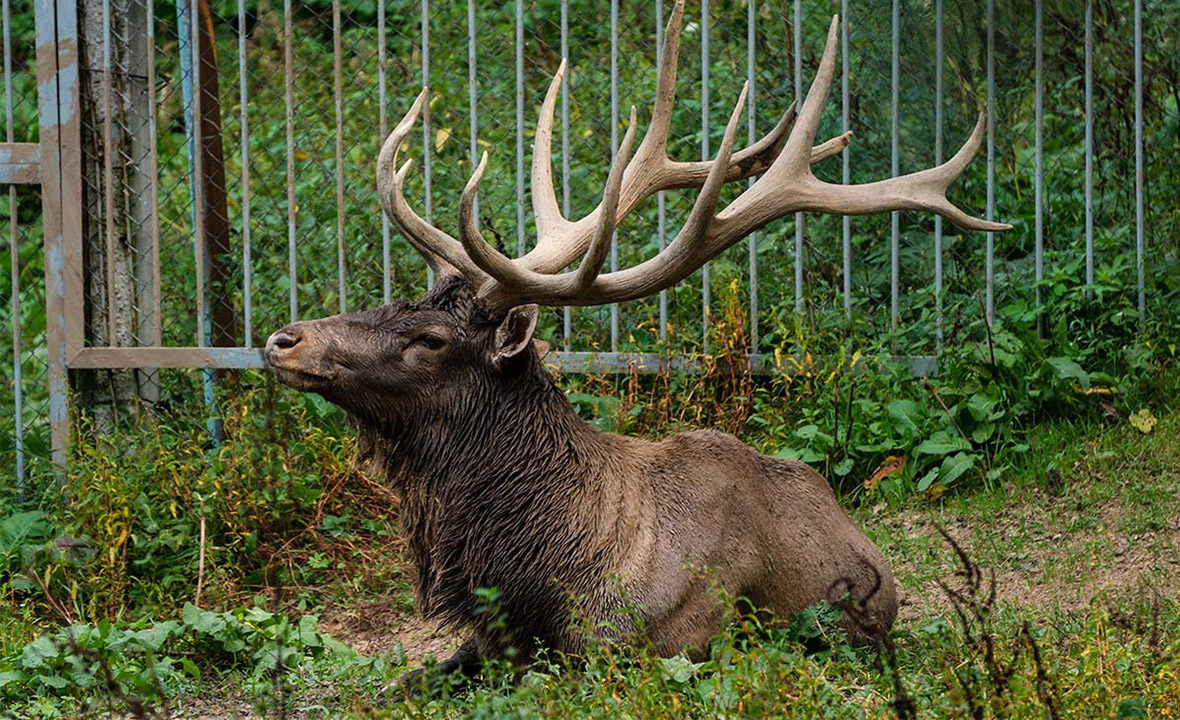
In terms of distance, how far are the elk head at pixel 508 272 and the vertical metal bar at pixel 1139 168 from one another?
235cm

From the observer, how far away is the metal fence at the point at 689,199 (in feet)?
26.1

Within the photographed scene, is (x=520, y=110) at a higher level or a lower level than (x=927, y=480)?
higher

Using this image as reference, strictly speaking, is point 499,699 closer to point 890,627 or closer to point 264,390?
point 890,627

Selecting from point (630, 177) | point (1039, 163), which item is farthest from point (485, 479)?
point (1039, 163)

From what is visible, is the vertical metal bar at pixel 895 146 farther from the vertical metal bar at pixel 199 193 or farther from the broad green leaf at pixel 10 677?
the broad green leaf at pixel 10 677

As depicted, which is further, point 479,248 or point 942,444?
point 942,444

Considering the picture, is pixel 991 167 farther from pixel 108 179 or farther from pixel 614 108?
pixel 108 179

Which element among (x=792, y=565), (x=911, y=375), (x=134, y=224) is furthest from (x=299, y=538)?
(x=911, y=375)

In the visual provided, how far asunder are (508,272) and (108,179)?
3.37m

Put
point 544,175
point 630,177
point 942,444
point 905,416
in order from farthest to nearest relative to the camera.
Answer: point 905,416 < point 942,444 < point 544,175 < point 630,177

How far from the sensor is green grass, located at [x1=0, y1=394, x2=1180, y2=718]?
417cm

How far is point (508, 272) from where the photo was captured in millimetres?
5617

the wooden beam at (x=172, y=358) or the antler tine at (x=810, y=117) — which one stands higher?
the antler tine at (x=810, y=117)

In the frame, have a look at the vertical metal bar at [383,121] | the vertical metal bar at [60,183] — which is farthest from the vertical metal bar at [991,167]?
the vertical metal bar at [60,183]
